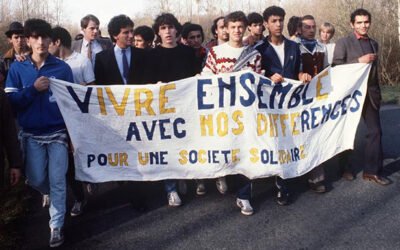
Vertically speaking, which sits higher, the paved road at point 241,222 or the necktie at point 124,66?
the necktie at point 124,66

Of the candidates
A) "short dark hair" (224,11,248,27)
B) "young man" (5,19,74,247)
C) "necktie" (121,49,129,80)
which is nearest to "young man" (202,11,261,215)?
"short dark hair" (224,11,248,27)

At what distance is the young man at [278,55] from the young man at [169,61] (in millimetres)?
881

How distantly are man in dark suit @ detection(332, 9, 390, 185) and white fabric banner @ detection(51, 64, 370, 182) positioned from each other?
102 centimetres

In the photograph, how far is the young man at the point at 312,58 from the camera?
17.2 ft

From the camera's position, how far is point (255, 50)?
15.4 ft

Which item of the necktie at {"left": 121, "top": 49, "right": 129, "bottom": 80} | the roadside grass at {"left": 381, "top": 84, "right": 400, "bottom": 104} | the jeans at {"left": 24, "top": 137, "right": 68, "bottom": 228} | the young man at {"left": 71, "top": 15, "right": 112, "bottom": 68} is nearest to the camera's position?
the jeans at {"left": 24, "top": 137, "right": 68, "bottom": 228}

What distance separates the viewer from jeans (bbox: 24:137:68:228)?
4012mm

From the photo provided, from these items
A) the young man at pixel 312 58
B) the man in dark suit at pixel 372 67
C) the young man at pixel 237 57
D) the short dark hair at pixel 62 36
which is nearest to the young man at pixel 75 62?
the short dark hair at pixel 62 36

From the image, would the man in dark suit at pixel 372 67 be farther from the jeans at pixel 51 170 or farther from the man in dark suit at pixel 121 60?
the jeans at pixel 51 170

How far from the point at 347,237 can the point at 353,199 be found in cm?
105

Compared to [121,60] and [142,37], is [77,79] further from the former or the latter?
[142,37]

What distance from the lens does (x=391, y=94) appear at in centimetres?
1184

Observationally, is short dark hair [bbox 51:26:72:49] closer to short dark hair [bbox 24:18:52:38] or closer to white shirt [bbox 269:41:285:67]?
short dark hair [bbox 24:18:52:38]

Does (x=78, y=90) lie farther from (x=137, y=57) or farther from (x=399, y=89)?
(x=399, y=89)
